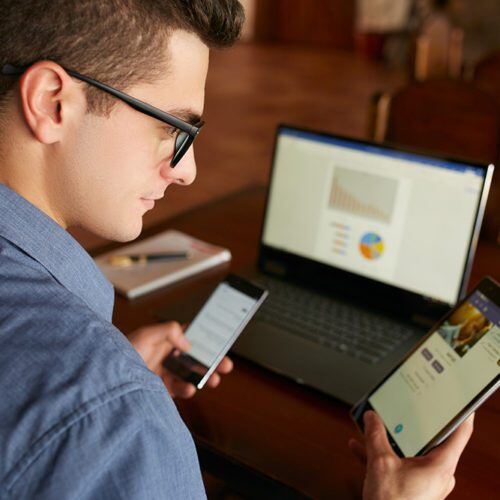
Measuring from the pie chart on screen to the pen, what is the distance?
362 mm

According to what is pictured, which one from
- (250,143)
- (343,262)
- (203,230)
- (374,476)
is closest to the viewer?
(374,476)

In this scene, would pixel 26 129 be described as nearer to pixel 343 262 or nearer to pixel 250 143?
pixel 343 262

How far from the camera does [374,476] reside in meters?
0.85

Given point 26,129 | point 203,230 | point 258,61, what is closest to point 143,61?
point 26,129

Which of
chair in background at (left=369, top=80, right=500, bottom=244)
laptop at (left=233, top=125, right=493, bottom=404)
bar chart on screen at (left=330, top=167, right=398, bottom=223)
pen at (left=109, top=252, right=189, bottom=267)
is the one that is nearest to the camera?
laptop at (left=233, top=125, right=493, bottom=404)

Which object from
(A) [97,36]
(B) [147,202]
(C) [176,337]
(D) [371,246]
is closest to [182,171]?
(B) [147,202]

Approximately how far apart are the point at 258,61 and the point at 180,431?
7.54 metres

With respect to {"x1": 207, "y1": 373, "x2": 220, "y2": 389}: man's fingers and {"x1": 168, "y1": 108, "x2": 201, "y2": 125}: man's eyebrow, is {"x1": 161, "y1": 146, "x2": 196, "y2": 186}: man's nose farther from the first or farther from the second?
{"x1": 207, "y1": 373, "x2": 220, "y2": 389}: man's fingers

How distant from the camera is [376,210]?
51.0 inches

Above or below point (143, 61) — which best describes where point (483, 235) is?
below

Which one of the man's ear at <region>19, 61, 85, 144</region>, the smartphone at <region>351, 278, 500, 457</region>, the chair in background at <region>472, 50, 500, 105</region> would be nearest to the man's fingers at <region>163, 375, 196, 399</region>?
the smartphone at <region>351, 278, 500, 457</region>

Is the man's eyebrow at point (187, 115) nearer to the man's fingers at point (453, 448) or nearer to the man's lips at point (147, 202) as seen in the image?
the man's lips at point (147, 202)

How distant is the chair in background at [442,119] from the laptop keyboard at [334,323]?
96cm

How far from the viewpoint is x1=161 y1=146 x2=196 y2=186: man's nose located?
84 cm
